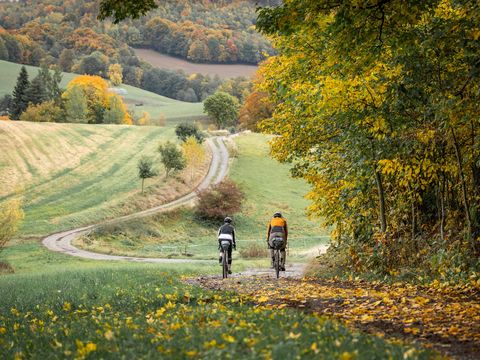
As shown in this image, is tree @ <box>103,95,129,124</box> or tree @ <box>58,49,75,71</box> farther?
tree @ <box>58,49,75,71</box>

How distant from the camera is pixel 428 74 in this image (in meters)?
13.3

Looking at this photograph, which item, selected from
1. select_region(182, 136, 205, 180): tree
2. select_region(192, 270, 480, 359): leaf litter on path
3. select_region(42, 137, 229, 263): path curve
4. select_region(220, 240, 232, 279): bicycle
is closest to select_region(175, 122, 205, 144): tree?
select_region(42, 137, 229, 263): path curve

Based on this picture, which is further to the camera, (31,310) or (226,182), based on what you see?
(226,182)

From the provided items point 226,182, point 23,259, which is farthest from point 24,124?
point 23,259

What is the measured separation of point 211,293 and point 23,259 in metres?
32.4

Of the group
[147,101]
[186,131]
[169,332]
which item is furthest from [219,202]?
[147,101]

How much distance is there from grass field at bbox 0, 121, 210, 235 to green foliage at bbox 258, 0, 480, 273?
40.1 metres

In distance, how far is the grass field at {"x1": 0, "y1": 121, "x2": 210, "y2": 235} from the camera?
5906 cm

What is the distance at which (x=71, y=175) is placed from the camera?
2837 inches

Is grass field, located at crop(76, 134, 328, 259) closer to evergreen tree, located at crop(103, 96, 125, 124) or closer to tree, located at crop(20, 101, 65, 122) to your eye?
evergreen tree, located at crop(103, 96, 125, 124)

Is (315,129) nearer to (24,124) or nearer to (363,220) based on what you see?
(363,220)

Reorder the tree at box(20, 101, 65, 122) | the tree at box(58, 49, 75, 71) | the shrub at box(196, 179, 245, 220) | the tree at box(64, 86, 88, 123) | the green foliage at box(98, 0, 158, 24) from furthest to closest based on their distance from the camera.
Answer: the tree at box(58, 49, 75, 71), the tree at box(64, 86, 88, 123), the tree at box(20, 101, 65, 122), the shrub at box(196, 179, 245, 220), the green foliage at box(98, 0, 158, 24)

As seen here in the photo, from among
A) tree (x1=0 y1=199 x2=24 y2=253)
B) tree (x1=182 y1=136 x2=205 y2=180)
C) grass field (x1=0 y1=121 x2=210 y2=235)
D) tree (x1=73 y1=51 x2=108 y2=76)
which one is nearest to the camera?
tree (x1=0 y1=199 x2=24 y2=253)

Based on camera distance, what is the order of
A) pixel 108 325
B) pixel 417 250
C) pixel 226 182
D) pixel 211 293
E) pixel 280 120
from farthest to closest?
pixel 226 182, pixel 280 120, pixel 417 250, pixel 211 293, pixel 108 325
